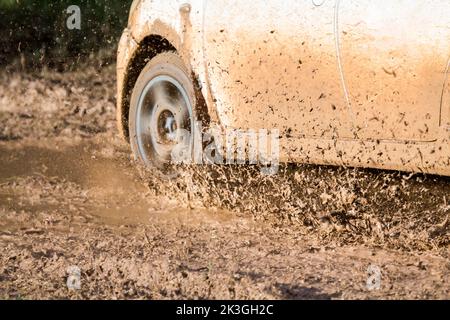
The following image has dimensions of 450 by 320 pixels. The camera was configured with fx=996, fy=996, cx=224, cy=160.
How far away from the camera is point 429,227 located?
561 centimetres

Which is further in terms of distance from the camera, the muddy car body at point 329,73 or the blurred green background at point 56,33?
the blurred green background at point 56,33

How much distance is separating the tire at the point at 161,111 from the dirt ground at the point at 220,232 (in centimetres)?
18

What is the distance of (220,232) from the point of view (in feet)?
18.9

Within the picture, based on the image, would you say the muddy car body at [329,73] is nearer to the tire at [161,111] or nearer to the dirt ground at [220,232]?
the tire at [161,111]

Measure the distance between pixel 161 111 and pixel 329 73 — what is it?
1.80 meters

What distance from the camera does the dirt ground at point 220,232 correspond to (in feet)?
14.8

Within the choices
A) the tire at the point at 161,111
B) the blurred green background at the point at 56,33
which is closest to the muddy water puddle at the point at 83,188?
the tire at the point at 161,111

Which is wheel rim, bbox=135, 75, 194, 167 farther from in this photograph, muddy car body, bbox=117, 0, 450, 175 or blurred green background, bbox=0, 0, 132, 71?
blurred green background, bbox=0, 0, 132, 71

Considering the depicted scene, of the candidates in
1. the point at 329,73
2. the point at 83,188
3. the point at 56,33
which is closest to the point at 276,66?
the point at 329,73

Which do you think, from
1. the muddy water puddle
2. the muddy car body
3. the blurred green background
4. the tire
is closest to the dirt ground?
the muddy water puddle

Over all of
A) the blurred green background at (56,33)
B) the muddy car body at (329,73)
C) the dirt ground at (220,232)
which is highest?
the blurred green background at (56,33)

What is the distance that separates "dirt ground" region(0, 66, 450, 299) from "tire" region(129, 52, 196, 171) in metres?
0.18

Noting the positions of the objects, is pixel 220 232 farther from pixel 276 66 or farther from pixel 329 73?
pixel 329 73
